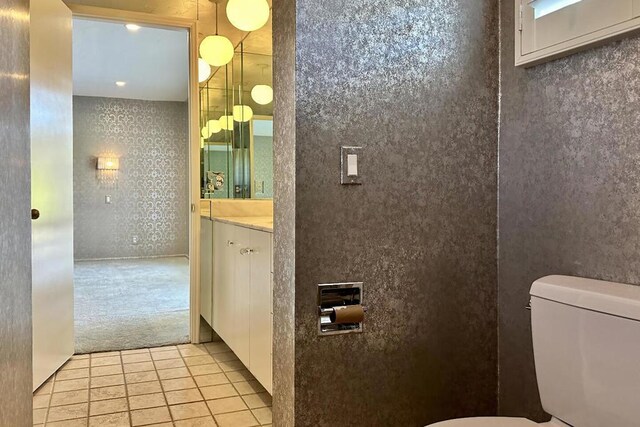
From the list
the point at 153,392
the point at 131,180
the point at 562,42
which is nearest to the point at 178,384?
Answer: the point at 153,392

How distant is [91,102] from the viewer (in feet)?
26.6

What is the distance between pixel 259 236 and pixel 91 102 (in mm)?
7065

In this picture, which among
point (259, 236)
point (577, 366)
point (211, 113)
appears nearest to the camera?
point (577, 366)

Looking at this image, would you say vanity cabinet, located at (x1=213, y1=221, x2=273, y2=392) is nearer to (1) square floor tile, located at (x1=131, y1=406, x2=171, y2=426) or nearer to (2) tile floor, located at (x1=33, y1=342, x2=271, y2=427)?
(2) tile floor, located at (x1=33, y1=342, x2=271, y2=427)

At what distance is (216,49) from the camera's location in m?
3.37

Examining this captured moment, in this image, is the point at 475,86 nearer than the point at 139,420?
Yes

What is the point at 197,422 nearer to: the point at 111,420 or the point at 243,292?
the point at 111,420

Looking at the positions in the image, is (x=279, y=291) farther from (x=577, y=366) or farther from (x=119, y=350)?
(x=119, y=350)

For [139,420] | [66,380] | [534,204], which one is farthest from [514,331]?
[66,380]

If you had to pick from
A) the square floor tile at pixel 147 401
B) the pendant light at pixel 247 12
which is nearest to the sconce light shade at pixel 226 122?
the pendant light at pixel 247 12

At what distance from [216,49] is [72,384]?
89.2 inches

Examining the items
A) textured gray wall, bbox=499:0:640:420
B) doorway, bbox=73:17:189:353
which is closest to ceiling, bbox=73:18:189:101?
doorway, bbox=73:17:189:353

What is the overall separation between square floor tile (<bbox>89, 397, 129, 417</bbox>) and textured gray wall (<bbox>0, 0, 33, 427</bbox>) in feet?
1.99

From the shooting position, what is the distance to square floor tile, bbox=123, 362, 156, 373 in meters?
2.97
